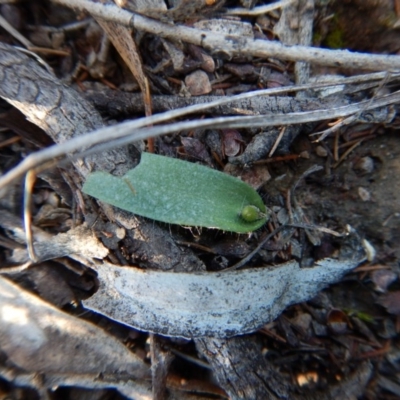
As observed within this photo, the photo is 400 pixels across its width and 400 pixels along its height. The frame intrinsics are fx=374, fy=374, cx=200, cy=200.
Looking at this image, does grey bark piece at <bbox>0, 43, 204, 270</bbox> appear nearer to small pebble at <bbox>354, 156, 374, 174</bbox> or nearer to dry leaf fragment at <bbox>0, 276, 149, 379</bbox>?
dry leaf fragment at <bbox>0, 276, 149, 379</bbox>

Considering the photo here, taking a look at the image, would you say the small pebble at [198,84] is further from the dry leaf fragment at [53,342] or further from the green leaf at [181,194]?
the dry leaf fragment at [53,342]

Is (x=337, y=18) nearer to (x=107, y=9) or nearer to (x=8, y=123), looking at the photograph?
(x=107, y=9)

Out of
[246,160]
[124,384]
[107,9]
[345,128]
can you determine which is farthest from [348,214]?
[107,9]

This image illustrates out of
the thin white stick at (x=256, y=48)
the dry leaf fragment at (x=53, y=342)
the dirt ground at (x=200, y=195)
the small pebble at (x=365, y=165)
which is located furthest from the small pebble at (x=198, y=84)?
the dry leaf fragment at (x=53, y=342)

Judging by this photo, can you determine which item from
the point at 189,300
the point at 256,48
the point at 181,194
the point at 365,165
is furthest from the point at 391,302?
the point at 256,48

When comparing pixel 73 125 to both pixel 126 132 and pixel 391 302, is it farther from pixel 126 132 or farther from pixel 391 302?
pixel 391 302

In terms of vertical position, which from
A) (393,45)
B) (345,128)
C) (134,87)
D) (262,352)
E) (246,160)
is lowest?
(262,352)
